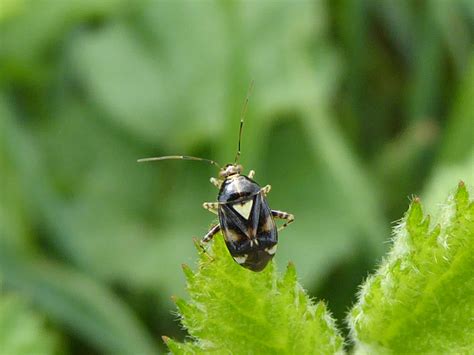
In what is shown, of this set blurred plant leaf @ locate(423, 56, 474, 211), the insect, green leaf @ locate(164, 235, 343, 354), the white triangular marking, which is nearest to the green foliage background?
blurred plant leaf @ locate(423, 56, 474, 211)

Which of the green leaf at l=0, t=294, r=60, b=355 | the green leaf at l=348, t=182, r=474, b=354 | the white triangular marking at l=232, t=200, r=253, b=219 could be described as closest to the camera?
the green leaf at l=348, t=182, r=474, b=354

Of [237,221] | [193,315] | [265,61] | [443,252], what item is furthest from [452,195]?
[265,61]

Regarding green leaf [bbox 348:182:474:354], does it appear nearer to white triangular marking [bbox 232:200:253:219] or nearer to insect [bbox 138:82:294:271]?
insect [bbox 138:82:294:271]

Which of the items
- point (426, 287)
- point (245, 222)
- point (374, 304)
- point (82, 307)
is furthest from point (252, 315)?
point (82, 307)

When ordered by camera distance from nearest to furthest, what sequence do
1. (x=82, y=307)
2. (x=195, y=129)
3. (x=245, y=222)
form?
(x=245, y=222)
(x=82, y=307)
(x=195, y=129)

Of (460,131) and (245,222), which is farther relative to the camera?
(460,131)

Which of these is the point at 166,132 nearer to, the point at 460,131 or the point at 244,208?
the point at 460,131
